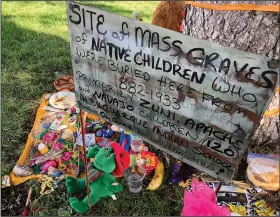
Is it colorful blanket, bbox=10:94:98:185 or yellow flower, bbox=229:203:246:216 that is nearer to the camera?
yellow flower, bbox=229:203:246:216

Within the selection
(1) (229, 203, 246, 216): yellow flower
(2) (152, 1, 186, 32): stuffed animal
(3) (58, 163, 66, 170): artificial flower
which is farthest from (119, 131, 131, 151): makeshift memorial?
(2) (152, 1, 186, 32): stuffed animal

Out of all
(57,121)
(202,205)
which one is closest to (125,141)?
(57,121)

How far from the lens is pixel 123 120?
2123 mm

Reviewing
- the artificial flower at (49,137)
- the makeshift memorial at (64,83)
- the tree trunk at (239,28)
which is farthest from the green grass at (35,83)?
the tree trunk at (239,28)

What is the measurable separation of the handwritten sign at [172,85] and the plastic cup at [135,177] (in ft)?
1.89

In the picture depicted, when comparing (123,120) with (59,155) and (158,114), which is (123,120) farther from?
(59,155)

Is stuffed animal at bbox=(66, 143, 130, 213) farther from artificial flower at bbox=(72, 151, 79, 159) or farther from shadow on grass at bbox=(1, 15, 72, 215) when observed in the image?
shadow on grass at bbox=(1, 15, 72, 215)

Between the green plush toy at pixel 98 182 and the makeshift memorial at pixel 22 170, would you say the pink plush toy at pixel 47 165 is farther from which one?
the green plush toy at pixel 98 182

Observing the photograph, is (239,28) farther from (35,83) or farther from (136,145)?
(35,83)

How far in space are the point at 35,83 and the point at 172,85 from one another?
255 cm

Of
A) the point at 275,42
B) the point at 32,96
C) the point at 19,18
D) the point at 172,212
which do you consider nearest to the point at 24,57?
the point at 32,96

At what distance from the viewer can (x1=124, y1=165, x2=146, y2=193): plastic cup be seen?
2531 mm

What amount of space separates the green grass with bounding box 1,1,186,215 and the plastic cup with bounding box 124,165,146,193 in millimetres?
56

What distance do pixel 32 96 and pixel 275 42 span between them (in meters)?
2.61
